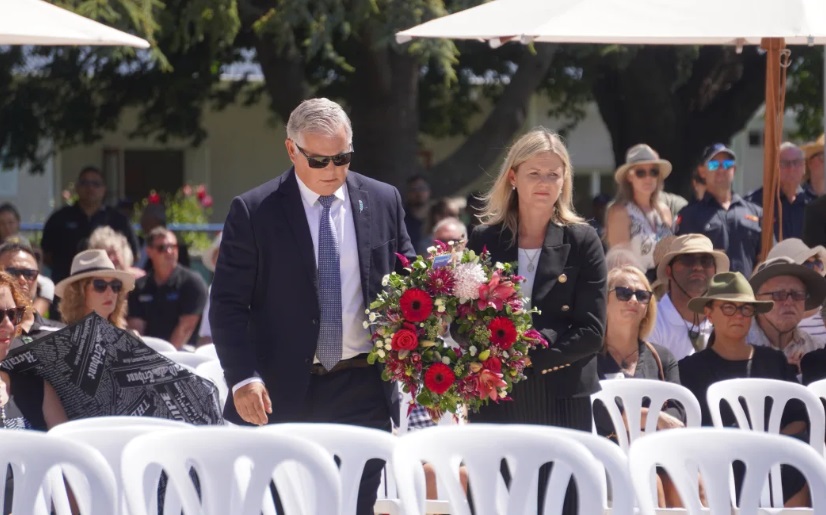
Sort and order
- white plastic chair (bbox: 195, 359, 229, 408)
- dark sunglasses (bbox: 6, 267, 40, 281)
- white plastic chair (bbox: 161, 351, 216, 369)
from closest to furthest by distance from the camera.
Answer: white plastic chair (bbox: 195, 359, 229, 408) < white plastic chair (bbox: 161, 351, 216, 369) < dark sunglasses (bbox: 6, 267, 40, 281)

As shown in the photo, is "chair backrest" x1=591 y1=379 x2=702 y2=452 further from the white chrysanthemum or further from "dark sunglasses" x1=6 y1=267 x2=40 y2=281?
"dark sunglasses" x1=6 y1=267 x2=40 y2=281

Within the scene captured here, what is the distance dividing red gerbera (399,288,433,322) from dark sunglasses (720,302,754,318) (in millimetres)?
2166

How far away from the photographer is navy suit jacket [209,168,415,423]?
4.17 metres

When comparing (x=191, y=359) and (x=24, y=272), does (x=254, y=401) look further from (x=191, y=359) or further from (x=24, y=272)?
(x=24, y=272)

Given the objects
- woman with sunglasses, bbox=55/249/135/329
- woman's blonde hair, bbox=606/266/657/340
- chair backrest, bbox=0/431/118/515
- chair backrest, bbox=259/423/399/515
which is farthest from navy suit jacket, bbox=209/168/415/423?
woman with sunglasses, bbox=55/249/135/329

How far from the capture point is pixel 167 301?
28.7ft

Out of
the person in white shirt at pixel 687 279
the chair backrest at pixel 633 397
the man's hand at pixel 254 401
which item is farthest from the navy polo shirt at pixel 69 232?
the man's hand at pixel 254 401

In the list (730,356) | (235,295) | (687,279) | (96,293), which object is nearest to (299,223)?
(235,295)

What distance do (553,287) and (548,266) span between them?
0.25 ft

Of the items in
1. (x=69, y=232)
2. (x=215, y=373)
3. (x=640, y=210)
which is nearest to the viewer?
(x=215, y=373)

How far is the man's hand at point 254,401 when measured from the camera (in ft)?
13.4

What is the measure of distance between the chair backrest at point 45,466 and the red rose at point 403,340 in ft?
3.39

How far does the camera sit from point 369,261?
14.1ft

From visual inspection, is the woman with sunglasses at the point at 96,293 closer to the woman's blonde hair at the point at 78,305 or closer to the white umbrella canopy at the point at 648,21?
the woman's blonde hair at the point at 78,305
